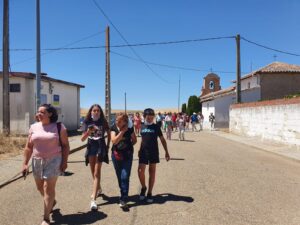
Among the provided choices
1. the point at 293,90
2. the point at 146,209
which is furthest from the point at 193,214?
the point at 293,90

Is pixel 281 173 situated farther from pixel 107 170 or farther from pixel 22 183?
pixel 22 183

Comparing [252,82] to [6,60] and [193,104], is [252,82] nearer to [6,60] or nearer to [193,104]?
[6,60]

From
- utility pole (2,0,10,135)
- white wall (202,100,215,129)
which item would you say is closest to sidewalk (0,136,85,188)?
utility pole (2,0,10,135)

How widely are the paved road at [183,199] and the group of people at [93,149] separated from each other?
0.33 meters

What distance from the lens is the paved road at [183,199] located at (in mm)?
6164

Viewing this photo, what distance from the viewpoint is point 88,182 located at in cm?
923

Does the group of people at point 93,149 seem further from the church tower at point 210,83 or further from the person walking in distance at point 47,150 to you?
the church tower at point 210,83

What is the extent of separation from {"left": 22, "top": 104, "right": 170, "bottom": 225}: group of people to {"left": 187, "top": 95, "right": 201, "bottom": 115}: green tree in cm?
6278

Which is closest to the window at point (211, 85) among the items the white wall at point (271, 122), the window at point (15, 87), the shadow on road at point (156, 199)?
the white wall at point (271, 122)

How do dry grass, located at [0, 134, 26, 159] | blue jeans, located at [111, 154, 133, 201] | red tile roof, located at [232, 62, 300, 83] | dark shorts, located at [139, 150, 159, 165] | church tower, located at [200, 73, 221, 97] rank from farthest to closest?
church tower, located at [200, 73, 221, 97]
red tile roof, located at [232, 62, 300, 83]
dry grass, located at [0, 134, 26, 159]
dark shorts, located at [139, 150, 159, 165]
blue jeans, located at [111, 154, 133, 201]

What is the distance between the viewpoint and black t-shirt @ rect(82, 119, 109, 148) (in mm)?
7141

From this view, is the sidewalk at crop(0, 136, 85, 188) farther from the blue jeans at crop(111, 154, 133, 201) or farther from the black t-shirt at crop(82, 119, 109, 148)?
the blue jeans at crop(111, 154, 133, 201)

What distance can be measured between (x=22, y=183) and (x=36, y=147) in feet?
12.5

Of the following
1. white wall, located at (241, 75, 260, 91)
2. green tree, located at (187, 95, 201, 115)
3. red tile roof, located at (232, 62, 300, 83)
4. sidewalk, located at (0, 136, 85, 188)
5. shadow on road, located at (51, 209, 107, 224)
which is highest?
red tile roof, located at (232, 62, 300, 83)
